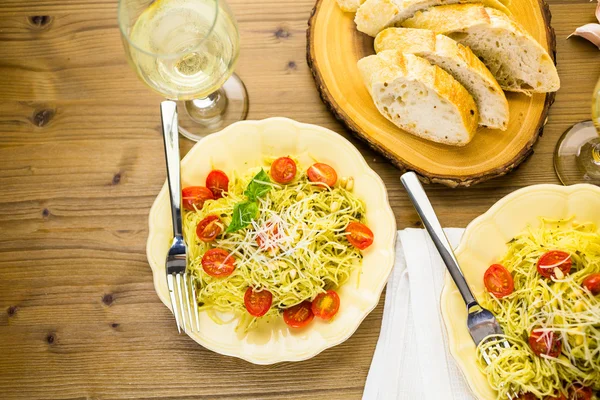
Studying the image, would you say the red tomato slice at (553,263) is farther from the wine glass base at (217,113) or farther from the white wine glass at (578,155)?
the wine glass base at (217,113)

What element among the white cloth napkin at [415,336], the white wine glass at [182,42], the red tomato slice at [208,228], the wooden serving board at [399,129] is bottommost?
the white cloth napkin at [415,336]

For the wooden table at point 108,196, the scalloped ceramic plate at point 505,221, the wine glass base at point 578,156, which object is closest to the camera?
the scalloped ceramic plate at point 505,221

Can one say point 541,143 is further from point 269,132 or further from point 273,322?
point 273,322

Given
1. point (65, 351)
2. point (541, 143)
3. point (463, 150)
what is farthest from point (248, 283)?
point (541, 143)

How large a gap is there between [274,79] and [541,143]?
1213mm

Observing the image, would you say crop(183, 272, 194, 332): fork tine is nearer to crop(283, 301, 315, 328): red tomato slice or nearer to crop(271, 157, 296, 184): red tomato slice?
crop(283, 301, 315, 328): red tomato slice

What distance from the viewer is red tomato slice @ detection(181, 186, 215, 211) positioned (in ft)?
7.18

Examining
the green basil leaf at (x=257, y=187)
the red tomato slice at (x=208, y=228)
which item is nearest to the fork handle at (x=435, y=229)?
the green basil leaf at (x=257, y=187)

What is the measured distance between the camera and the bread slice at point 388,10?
2216 mm

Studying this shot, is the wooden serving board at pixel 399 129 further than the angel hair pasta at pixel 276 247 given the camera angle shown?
Yes

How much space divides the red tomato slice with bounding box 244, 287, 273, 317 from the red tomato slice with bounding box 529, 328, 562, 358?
3.19 ft

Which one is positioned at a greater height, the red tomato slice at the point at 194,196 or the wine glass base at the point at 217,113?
the wine glass base at the point at 217,113

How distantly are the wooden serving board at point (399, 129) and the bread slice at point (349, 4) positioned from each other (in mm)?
31

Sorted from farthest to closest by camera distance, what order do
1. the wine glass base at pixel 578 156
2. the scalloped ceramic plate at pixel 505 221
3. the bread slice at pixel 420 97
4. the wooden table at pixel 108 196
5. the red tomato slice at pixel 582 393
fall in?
the wine glass base at pixel 578 156 < the wooden table at pixel 108 196 < the bread slice at pixel 420 97 < the scalloped ceramic plate at pixel 505 221 < the red tomato slice at pixel 582 393
